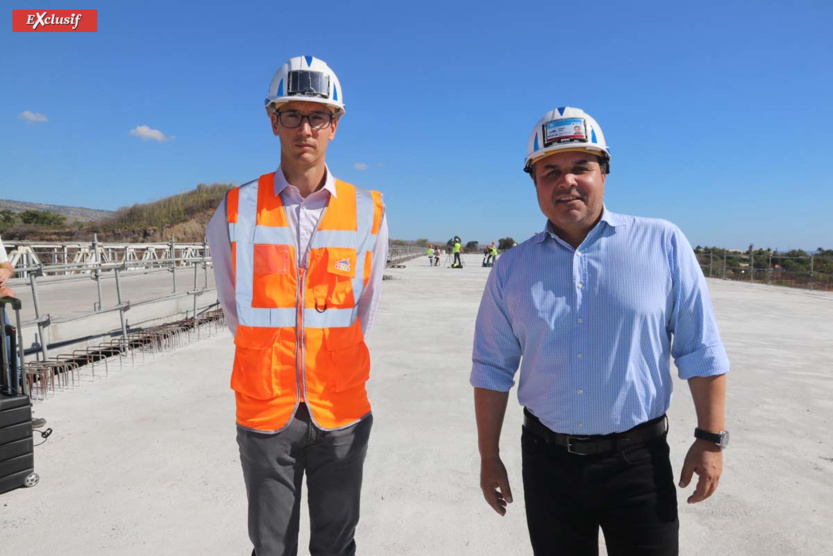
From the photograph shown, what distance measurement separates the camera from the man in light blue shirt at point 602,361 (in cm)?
175

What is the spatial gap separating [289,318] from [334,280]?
23 cm

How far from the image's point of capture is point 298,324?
1938 mm

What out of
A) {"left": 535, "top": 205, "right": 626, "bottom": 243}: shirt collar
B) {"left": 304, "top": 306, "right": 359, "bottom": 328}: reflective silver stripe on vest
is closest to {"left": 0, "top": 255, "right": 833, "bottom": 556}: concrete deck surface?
{"left": 304, "top": 306, "right": 359, "bottom": 328}: reflective silver stripe on vest

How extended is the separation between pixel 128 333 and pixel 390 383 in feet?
15.9

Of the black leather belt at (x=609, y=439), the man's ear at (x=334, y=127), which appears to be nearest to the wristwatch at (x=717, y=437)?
the black leather belt at (x=609, y=439)

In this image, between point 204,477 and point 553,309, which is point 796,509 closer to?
point 553,309

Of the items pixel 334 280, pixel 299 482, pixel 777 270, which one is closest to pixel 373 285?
pixel 334 280

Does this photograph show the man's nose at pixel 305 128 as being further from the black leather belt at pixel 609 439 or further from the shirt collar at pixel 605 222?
the black leather belt at pixel 609 439

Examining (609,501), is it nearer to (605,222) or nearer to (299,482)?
(605,222)

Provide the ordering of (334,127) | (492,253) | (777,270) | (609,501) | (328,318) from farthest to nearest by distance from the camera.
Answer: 1. (492,253)
2. (777,270)
3. (334,127)
4. (328,318)
5. (609,501)

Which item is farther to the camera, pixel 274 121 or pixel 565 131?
pixel 274 121

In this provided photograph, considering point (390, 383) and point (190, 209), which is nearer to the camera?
point (390, 383)

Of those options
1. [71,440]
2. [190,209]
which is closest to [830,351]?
[71,440]

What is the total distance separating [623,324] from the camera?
5.83ft
